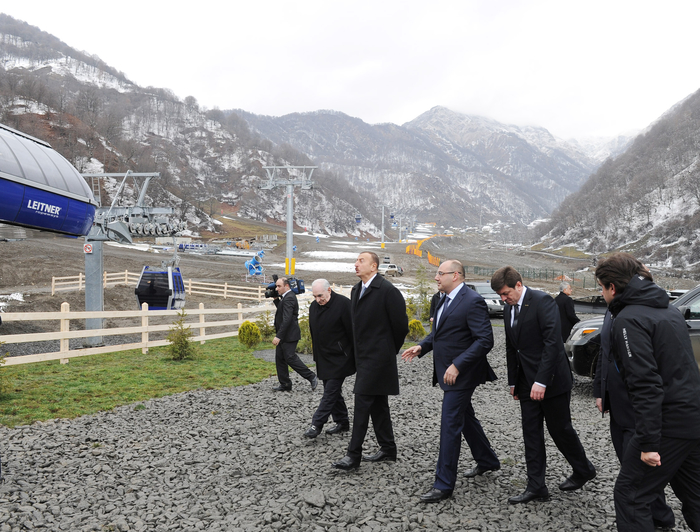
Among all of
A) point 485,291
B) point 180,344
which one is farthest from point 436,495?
point 485,291

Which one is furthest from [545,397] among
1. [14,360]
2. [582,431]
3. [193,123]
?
[193,123]

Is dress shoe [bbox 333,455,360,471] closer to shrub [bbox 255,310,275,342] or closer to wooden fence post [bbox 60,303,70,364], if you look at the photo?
wooden fence post [bbox 60,303,70,364]

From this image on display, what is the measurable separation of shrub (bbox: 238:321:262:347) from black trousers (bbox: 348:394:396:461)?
8675 mm

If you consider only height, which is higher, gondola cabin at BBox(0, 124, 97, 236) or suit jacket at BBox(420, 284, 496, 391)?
gondola cabin at BBox(0, 124, 97, 236)

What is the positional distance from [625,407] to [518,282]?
116 centimetres

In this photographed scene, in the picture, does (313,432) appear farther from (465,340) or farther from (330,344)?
(465,340)

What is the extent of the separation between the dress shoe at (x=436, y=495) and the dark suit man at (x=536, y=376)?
0.50 m

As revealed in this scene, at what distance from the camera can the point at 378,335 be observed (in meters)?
4.51

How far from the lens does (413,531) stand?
11.3ft

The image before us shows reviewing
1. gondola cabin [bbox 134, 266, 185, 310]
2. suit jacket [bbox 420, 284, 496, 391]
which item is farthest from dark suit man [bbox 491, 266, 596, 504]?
gondola cabin [bbox 134, 266, 185, 310]

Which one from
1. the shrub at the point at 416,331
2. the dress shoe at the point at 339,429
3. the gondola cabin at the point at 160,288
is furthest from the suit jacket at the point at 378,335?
the gondola cabin at the point at 160,288

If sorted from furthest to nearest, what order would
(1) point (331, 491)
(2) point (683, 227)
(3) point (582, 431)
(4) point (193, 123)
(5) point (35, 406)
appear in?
1. (4) point (193, 123)
2. (2) point (683, 227)
3. (5) point (35, 406)
4. (3) point (582, 431)
5. (1) point (331, 491)

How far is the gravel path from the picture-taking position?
3613mm

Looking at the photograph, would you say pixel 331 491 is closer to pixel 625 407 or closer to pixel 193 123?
pixel 625 407
